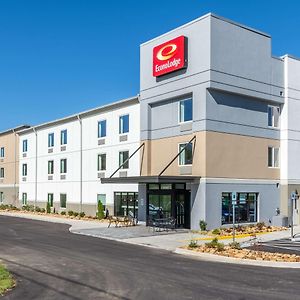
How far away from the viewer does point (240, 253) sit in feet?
60.7

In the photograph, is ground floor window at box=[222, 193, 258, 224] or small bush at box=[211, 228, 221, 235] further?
ground floor window at box=[222, 193, 258, 224]

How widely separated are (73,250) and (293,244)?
416 inches

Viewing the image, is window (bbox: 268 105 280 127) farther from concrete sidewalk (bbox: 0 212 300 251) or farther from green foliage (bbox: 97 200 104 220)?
green foliage (bbox: 97 200 104 220)

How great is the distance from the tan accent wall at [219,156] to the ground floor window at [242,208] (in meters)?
1.30

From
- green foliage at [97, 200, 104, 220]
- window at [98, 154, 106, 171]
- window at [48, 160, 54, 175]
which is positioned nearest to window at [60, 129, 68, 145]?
window at [48, 160, 54, 175]

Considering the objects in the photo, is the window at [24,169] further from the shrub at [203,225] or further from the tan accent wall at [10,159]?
the shrub at [203,225]

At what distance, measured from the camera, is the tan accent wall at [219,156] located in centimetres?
2788

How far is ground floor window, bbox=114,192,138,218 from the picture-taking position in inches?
1377

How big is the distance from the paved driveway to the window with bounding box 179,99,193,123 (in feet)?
36.9

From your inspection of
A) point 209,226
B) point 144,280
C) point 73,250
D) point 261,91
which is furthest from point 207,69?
point 144,280

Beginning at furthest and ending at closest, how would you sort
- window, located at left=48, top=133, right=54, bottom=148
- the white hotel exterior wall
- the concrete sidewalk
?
window, located at left=48, top=133, right=54, bottom=148, the white hotel exterior wall, the concrete sidewalk

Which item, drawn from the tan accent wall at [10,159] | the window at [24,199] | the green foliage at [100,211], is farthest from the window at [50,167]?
the green foliage at [100,211]

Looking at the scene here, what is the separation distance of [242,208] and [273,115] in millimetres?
7038

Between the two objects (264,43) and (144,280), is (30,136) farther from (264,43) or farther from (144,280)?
(144,280)
